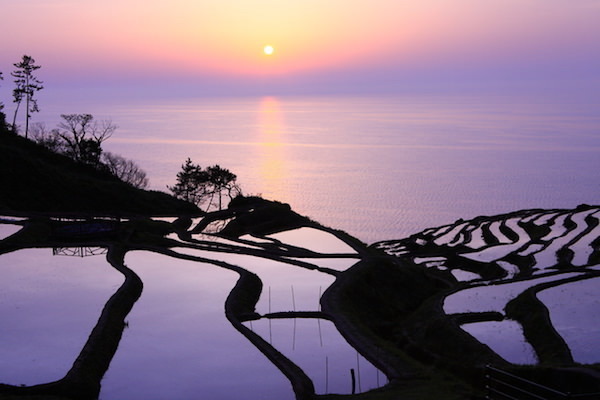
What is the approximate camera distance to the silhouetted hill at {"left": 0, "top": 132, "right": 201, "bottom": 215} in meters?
65.6

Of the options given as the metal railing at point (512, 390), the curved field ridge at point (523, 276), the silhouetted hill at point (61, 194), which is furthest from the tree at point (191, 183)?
the metal railing at point (512, 390)

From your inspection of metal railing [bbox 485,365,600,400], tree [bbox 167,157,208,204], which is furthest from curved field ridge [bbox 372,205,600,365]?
tree [bbox 167,157,208,204]

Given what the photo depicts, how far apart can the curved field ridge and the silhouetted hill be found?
2841 cm

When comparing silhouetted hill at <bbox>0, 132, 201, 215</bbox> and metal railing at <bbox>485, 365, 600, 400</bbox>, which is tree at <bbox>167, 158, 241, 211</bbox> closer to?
silhouetted hill at <bbox>0, 132, 201, 215</bbox>

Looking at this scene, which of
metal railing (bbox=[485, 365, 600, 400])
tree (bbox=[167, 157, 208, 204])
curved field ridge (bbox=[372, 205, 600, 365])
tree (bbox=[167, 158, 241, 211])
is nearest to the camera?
metal railing (bbox=[485, 365, 600, 400])

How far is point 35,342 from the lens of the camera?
26.7 m

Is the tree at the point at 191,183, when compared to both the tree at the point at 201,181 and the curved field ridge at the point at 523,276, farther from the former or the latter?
the curved field ridge at the point at 523,276

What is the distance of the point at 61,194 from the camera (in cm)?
6969

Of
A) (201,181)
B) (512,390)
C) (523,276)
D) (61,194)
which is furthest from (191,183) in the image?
(512,390)

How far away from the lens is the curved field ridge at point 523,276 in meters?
29.5

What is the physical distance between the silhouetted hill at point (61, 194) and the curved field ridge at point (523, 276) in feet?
93.2

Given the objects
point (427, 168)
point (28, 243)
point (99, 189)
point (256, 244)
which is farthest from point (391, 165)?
point (28, 243)

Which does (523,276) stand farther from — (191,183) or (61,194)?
(191,183)

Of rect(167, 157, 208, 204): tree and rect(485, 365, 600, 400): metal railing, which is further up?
rect(167, 157, 208, 204): tree
